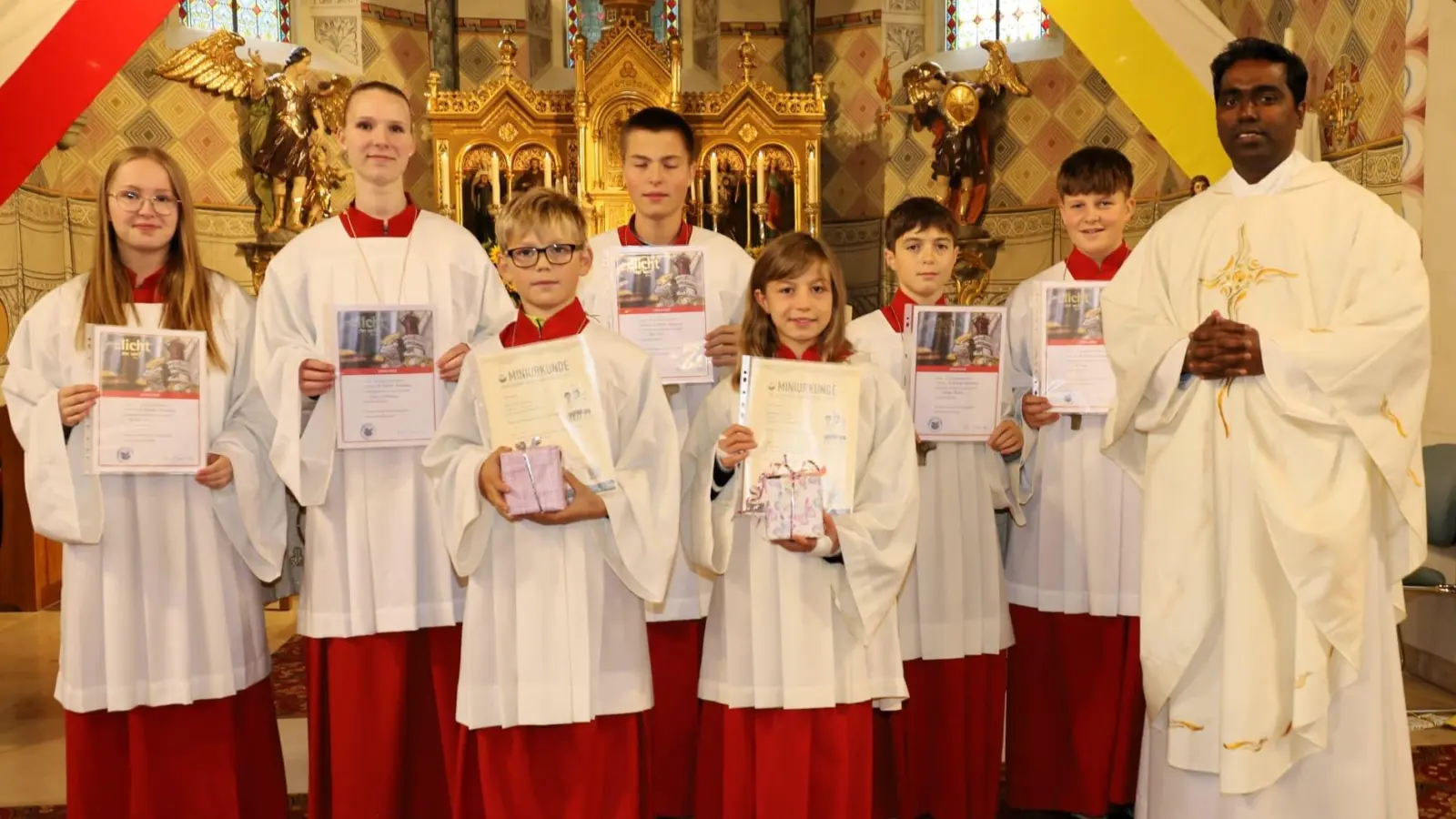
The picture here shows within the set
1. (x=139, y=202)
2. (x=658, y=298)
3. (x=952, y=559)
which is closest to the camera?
(x=139, y=202)

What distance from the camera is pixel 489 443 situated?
3.64m

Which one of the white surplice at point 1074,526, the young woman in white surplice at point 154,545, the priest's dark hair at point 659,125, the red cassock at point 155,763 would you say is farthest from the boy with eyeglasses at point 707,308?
the red cassock at point 155,763

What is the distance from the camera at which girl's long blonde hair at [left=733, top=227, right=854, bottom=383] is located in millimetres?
3797

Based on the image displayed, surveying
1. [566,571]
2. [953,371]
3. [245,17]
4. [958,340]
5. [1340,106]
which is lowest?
[566,571]

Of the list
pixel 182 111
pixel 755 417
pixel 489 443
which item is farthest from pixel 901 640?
pixel 182 111

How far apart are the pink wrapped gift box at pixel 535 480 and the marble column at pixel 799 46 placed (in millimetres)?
10321

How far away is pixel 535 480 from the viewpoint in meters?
3.42

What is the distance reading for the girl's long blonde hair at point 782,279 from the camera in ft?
12.5

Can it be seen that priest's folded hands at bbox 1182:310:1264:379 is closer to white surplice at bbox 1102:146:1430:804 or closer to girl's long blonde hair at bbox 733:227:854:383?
white surplice at bbox 1102:146:1430:804

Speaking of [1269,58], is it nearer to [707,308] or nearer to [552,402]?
[707,308]

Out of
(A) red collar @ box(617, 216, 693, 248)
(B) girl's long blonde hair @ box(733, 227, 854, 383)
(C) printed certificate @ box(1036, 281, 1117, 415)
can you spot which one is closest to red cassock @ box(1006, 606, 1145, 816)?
(C) printed certificate @ box(1036, 281, 1117, 415)

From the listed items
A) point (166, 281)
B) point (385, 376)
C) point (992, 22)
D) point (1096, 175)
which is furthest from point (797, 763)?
point (992, 22)

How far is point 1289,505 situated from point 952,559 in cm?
128

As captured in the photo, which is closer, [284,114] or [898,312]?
[898,312]
